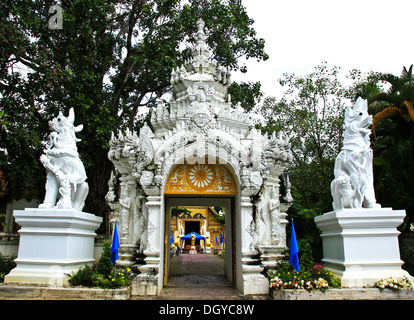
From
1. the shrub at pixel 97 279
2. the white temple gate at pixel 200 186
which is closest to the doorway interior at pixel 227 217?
the white temple gate at pixel 200 186

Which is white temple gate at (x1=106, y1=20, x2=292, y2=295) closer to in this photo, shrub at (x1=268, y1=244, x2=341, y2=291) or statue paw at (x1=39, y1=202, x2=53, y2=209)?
shrub at (x1=268, y1=244, x2=341, y2=291)

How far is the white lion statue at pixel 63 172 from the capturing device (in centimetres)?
876

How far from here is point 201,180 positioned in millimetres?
10031

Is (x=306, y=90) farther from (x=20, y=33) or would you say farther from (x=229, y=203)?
(x=20, y=33)

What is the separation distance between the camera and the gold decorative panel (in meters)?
9.96

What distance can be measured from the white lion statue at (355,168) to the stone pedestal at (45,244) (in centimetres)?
654

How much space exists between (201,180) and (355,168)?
13.7 feet

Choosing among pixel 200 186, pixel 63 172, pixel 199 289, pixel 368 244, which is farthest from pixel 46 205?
pixel 368 244

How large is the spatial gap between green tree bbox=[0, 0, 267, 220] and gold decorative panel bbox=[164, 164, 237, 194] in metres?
5.67

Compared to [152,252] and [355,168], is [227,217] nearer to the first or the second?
[152,252]

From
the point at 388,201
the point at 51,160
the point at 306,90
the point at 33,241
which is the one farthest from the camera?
the point at 306,90

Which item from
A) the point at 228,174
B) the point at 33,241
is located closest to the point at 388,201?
the point at 228,174

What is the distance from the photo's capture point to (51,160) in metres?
9.02

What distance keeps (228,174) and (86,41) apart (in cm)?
1044
